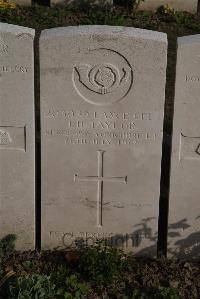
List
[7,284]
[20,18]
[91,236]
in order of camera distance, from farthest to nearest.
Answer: [20,18], [91,236], [7,284]

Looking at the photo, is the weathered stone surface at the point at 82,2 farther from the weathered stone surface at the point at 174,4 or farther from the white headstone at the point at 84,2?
the weathered stone surface at the point at 174,4

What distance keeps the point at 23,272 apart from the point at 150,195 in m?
1.25

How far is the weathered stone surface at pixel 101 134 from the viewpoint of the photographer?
484 cm

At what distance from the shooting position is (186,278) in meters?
5.30

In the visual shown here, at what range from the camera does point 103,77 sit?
4.91 meters

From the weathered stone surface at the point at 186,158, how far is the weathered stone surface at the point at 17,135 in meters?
1.17

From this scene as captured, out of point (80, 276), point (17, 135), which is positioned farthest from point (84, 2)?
point (80, 276)

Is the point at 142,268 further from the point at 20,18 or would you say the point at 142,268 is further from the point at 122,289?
the point at 20,18

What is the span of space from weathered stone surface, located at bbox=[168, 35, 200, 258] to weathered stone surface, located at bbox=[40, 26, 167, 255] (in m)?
0.14

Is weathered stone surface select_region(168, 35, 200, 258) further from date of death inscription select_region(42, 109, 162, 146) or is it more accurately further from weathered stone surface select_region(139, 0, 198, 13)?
weathered stone surface select_region(139, 0, 198, 13)

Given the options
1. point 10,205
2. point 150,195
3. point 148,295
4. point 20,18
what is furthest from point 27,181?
point 20,18

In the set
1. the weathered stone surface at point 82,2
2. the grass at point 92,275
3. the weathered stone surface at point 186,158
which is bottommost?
the grass at point 92,275

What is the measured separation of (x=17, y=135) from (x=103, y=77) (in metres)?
0.87

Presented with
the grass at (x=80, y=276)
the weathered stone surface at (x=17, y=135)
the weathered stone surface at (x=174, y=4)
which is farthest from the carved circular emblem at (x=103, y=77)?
the weathered stone surface at (x=174, y=4)
